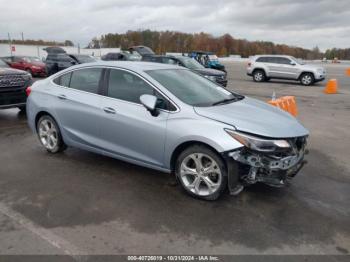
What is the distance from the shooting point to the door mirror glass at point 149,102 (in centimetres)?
400

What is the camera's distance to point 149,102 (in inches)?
158

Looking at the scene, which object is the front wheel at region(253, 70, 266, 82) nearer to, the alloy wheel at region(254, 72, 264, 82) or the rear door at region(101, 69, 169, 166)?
the alloy wheel at region(254, 72, 264, 82)

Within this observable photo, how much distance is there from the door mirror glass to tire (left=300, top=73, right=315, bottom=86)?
17.4m

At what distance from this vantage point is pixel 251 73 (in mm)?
21578

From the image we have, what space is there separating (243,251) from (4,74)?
290 inches

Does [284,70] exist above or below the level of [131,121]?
below

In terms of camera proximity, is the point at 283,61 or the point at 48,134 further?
the point at 283,61

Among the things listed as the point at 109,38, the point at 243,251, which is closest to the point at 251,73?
the point at 243,251

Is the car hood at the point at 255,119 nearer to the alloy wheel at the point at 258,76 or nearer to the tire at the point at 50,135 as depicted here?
the tire at the point at 50,135

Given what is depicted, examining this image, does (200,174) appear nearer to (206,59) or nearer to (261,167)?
(261,167)

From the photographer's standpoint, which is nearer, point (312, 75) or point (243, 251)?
point (243, 251)

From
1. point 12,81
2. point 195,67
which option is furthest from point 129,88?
point 195,67

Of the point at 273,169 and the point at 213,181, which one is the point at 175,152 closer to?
the point at 213,181

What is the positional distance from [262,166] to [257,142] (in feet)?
0.93
